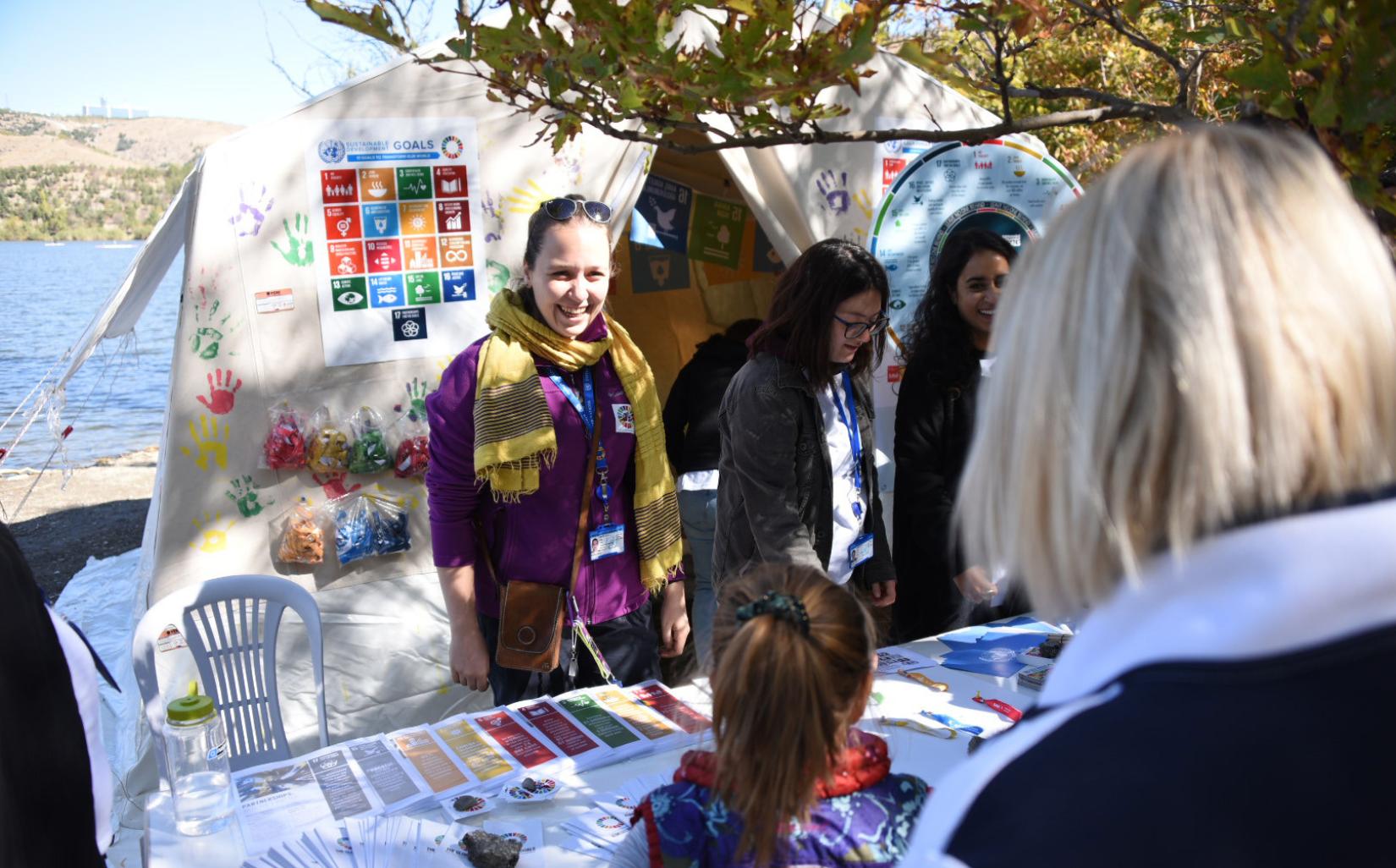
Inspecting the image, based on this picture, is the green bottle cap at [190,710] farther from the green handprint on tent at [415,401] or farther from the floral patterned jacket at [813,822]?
the green handprint on tent at [415,401]

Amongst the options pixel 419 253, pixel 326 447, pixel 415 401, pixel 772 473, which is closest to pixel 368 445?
pixel 326 447

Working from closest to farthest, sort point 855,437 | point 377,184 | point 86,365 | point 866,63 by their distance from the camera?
point 866,63 < point 855,437 < point 377,184 < point 86,365

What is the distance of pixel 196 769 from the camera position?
175 cm

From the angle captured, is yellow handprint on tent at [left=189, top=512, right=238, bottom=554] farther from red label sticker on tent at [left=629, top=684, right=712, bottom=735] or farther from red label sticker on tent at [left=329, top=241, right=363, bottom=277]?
red label sticker on tent at [left=629, top=684, right=712, bottom=735]

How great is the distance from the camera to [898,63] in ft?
14.5

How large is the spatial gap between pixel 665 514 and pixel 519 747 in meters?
0.85

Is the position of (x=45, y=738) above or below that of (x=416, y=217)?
below

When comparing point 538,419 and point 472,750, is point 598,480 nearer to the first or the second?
point 538,419

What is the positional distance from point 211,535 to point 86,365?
129 inches

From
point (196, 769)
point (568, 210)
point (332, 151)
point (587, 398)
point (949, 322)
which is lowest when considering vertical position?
point (196, 769)

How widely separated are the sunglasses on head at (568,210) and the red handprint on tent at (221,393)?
1.62 metres

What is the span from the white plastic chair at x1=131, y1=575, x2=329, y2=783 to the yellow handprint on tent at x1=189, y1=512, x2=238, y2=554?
66 cm

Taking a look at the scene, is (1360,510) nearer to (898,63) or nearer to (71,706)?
(71,706)

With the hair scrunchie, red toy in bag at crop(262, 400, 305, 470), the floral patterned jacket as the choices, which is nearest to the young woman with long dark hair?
the floral patterned jacket
